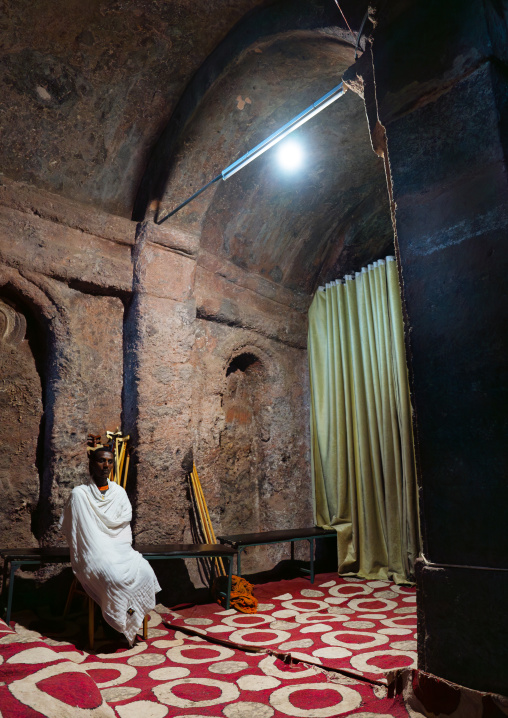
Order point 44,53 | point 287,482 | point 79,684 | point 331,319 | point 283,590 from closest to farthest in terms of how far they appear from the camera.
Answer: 1. point 79,684
2. point 44,53
3. point 283,590
4. point 287,482
5. point 331,319

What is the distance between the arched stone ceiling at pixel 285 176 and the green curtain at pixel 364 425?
2.50 feet

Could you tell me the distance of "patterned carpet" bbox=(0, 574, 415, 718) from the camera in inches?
92.7

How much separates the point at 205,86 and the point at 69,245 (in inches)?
76.1

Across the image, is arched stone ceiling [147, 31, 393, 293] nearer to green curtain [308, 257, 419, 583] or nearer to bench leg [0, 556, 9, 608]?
green curtain [308, 257, 419, 583]

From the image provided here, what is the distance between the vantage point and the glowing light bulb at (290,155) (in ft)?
18.2

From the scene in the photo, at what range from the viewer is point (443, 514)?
215 centimetres

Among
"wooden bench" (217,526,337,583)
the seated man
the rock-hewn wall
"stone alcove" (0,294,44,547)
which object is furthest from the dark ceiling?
"wooden bench" (217,526,337,583)

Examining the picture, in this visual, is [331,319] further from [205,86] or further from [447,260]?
[447,260]

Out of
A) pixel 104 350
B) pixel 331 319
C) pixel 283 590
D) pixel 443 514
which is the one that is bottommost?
pixel 283 590

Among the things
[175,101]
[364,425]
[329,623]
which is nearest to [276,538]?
[329,623]

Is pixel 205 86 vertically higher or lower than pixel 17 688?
higher

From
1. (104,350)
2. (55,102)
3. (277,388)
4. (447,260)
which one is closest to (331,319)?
(277,388)

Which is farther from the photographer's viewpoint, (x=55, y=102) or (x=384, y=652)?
(x=55, y=102)

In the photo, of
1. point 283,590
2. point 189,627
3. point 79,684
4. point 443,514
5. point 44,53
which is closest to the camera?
point 443,514
